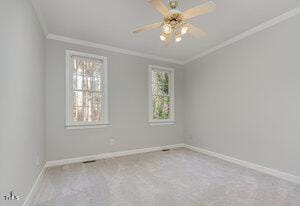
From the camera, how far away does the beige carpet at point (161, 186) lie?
2.19 m

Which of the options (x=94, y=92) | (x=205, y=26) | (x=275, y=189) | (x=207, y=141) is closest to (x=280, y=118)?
(x=275, y=189)

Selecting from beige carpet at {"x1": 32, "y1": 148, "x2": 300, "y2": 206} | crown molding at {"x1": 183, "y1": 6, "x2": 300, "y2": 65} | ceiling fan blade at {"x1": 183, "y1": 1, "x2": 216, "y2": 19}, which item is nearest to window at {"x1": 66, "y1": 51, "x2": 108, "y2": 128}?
beige carpet at {"x1": 32, "y1": 148, "x2": 300, "y2": 206}

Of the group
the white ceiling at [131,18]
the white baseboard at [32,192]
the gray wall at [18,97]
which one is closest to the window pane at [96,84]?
the white ceiling at [131,18]

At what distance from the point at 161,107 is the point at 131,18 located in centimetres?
267

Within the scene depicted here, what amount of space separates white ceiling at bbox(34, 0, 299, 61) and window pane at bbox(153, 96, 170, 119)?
5.32 feet

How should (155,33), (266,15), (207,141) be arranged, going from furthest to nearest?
(207,141) → (155,33) → (266,15)

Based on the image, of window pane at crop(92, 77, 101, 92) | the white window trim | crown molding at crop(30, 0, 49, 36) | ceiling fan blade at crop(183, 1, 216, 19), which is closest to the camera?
ceiling fan blade at crop(183, 1, 216, 19)

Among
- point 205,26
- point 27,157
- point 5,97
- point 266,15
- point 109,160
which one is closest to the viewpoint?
point 5,97

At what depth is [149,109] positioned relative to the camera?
4.69 meters

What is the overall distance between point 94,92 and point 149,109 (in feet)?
4.98

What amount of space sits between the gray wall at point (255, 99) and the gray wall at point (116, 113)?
1.03 metres

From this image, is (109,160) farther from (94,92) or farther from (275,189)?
(275,189)

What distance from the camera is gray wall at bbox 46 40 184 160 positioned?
352 centimetres

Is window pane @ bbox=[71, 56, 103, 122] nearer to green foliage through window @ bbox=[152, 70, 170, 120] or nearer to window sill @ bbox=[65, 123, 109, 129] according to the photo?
window sill @ bbox=[65, 123, 109, 129]
